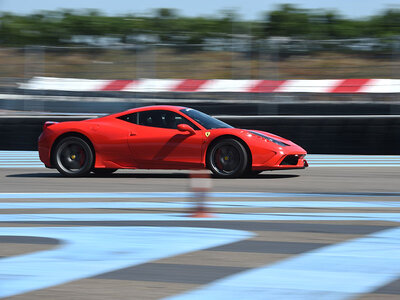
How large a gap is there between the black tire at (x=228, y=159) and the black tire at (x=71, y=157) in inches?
75.1

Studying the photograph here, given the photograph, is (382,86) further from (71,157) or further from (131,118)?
(71,157)

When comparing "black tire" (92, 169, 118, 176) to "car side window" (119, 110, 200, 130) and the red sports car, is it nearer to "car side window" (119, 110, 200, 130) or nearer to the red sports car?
the red sports car

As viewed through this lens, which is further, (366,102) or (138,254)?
(366,102)

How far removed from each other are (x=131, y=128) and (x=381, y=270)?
7.13 m

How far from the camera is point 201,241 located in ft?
19.7

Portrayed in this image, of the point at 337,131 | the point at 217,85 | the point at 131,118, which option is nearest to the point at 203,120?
the point at 131,118

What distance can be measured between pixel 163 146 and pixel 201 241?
5.44 metres

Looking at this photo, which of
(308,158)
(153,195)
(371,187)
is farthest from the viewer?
(308,158)

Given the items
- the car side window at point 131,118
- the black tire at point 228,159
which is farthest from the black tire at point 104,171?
the black tire at point 228,159

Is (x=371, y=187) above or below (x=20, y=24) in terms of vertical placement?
below

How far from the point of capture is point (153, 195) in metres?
9.25

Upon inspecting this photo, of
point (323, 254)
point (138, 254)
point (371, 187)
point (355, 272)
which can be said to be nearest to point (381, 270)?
point (355, 272)

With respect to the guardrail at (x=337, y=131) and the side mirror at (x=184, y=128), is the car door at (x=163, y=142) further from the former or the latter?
the guardrail at (x=337, y=131)

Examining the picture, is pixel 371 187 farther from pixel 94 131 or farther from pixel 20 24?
pixel 20 24
